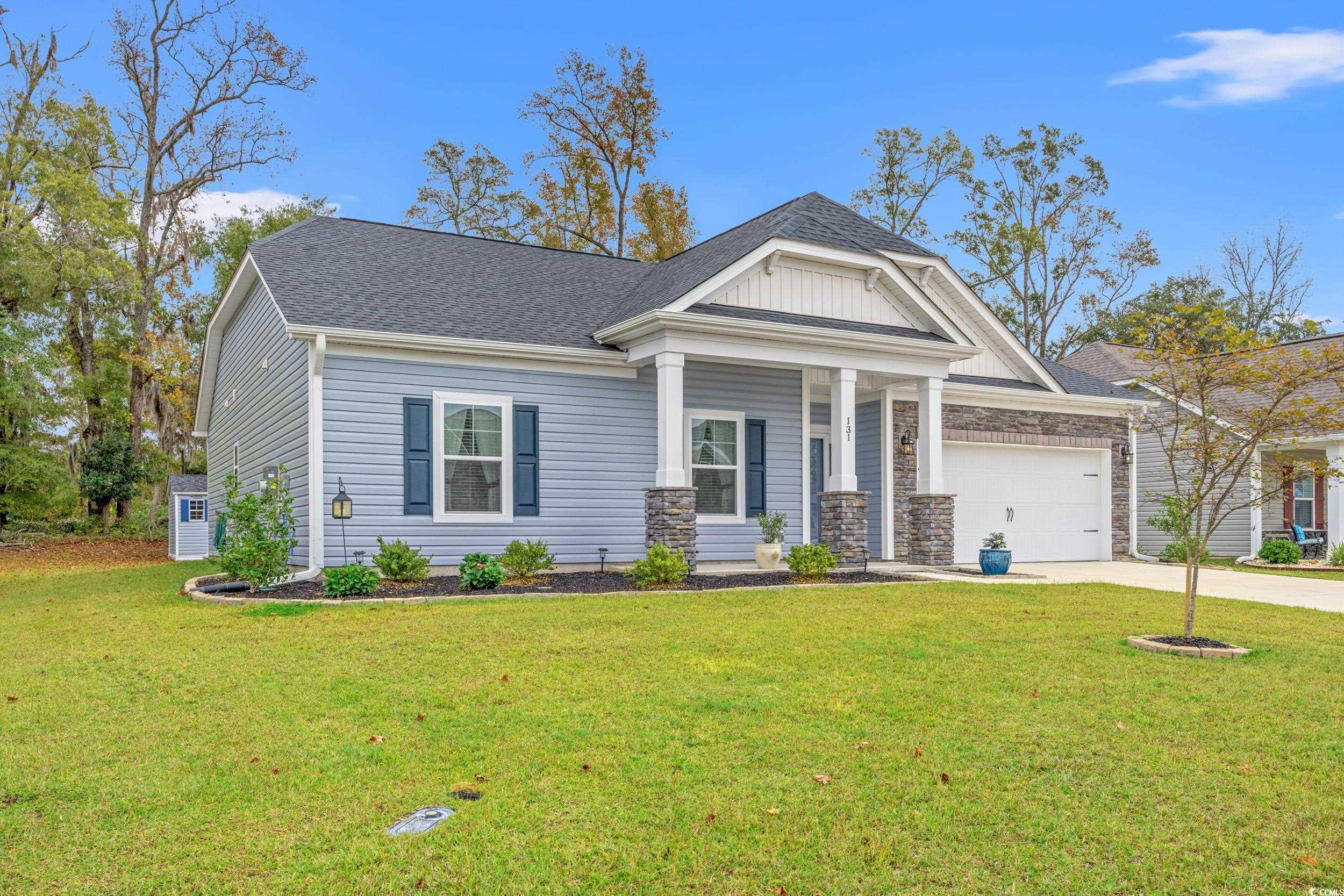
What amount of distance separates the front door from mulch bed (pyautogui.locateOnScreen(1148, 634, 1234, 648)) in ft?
26.6

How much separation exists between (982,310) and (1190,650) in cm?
994

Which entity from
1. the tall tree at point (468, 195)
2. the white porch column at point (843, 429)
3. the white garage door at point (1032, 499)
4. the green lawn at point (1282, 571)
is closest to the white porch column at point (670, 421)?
the white porch column at point (843, 429)

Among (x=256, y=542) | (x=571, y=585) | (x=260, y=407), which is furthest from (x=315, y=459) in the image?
(x=260, y=407)

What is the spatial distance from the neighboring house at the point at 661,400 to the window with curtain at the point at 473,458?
30 millimetres

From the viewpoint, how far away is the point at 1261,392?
8.02 meters

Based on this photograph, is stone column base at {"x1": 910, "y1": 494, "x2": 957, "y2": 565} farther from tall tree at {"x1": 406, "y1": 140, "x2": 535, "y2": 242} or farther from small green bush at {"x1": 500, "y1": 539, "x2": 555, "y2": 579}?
tall tree at {"x1": 406, "y1": 140, "x2": 535, "y2": 242}

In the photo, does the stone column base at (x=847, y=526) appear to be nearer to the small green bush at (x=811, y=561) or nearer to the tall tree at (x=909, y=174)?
→ the small green bush at (x=811, y=561)

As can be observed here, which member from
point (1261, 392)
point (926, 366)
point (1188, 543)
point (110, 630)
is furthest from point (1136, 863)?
point (926, 366)

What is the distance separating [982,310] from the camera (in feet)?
52.5

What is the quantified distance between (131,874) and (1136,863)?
3.47 metres

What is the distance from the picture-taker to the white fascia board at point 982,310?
15406 mm

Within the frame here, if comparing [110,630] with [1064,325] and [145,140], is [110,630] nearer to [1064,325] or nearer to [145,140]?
[145,140]

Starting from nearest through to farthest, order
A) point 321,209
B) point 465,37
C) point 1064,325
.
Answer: point 465,37 < point 321,209 < point 1064,325

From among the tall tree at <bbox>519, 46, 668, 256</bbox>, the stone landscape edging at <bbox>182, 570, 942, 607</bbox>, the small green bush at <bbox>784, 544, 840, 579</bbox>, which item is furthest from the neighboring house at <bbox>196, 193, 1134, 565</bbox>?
the tall tree at <bbox>519, 46, 668, 256</bbox>
